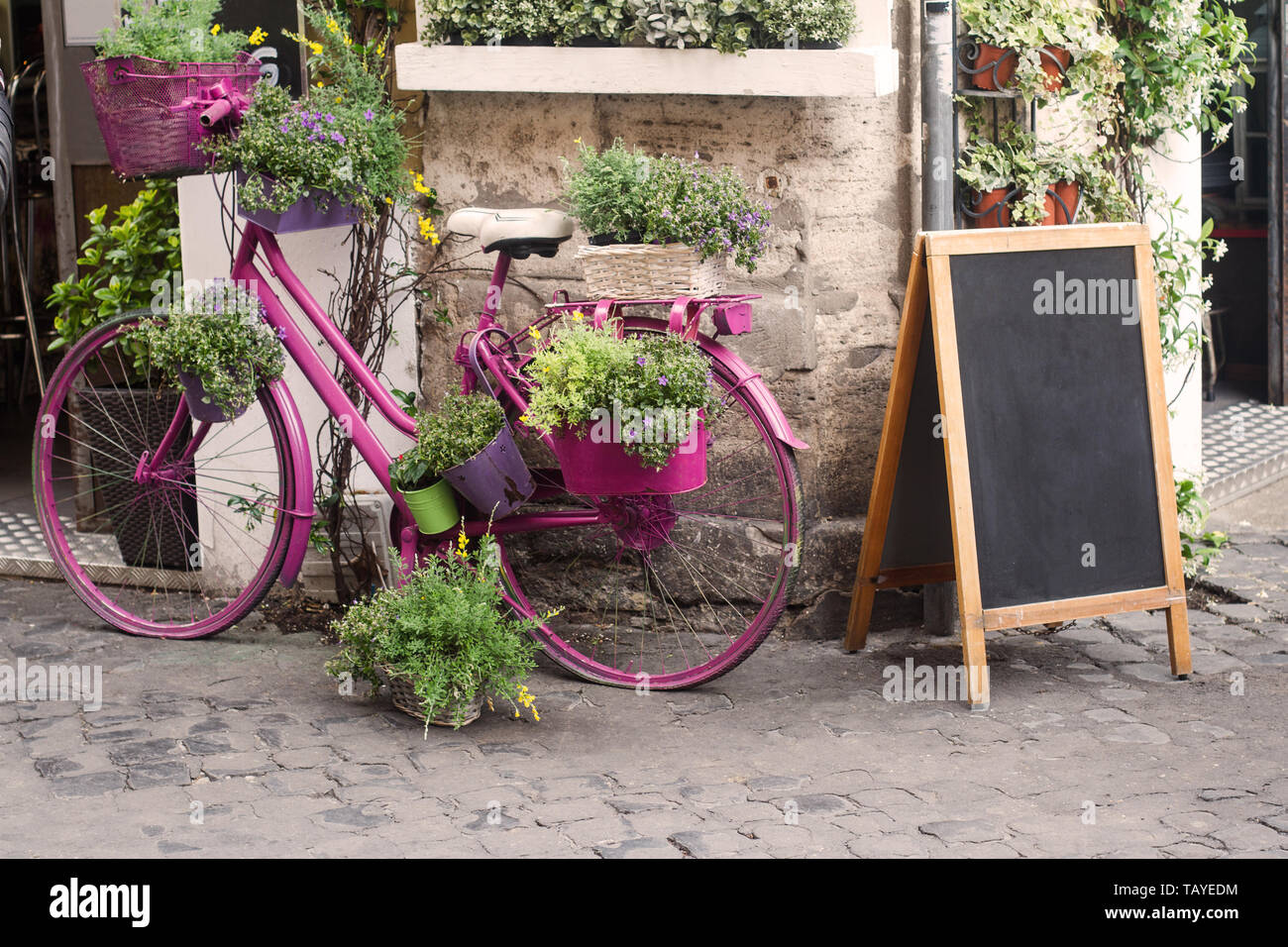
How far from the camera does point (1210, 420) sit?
7.24m

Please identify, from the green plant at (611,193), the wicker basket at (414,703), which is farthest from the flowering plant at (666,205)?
the wicker basket at (414,703)

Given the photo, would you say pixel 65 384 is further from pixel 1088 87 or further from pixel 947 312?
pixel 1088 87

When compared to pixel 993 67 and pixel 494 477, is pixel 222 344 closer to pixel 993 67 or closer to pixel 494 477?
pixel 494 477

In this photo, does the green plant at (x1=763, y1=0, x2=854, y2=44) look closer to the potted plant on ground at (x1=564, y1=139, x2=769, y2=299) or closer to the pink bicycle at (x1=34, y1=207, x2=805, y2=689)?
the potted plant on ground at (x1=564, y1=139, x2=769, y2=299)

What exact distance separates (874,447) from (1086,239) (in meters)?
0.95

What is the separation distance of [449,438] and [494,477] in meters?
0.17

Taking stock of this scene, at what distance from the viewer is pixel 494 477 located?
4270 mm

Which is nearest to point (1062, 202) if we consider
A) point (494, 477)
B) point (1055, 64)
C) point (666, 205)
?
point (1055, 64)

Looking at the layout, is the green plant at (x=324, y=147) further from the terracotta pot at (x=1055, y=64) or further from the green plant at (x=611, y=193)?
the terracotta pot at (x=1055, y=64)

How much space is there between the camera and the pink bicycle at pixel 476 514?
434 centimetres

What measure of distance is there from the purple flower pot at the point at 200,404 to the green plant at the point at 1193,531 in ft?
10.5

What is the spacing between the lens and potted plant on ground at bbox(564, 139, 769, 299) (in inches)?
162

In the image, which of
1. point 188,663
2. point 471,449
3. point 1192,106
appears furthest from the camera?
point 1192,106

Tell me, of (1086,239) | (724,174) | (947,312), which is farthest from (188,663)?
(1086,239)
